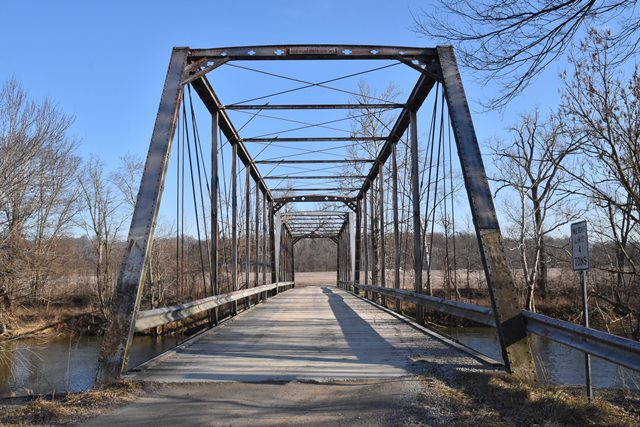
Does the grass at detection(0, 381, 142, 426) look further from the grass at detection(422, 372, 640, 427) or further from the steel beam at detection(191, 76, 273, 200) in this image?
the steel beam at detection(191, 76, 273, 200)

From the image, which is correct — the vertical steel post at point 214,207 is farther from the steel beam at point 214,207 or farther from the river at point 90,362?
the river at point 90,362

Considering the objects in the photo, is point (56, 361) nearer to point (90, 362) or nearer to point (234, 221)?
point (90, 362)

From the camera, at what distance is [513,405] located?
377cm

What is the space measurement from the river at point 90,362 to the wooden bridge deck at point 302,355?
3025 mm

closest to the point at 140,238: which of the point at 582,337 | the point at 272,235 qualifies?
the point at 582,337

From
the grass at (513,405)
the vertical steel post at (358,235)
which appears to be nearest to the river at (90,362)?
the grass at (513,405)

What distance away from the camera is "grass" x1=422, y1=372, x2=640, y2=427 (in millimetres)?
3428

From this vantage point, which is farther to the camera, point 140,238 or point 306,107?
point 306,107

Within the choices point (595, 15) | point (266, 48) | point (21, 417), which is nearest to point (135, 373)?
point (21, 417)

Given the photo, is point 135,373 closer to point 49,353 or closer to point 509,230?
point 49,353

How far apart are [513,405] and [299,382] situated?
1.82 metres

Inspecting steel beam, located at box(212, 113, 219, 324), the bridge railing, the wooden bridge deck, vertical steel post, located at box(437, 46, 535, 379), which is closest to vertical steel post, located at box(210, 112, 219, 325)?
steel beam, located at box(212, 113, 219, 324)

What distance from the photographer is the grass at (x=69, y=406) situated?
11.5 ft

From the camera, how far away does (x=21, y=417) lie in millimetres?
3553
